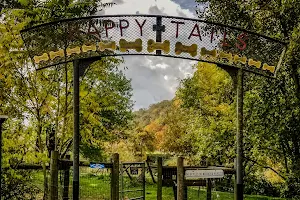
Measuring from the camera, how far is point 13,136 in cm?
734

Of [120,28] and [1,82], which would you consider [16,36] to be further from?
[120,28]

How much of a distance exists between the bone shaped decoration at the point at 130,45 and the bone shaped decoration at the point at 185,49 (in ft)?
2.01

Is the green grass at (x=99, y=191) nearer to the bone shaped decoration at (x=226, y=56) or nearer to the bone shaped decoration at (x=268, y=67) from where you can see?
the bone shaped decoration at (x=268, y=67)

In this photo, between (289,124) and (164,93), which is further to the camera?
(164,93)

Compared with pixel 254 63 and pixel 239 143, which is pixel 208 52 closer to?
pixel 254 63

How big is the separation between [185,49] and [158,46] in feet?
1.59

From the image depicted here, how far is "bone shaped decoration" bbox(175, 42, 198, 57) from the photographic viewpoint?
25.4ft

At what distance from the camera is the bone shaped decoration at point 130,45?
7.60 m

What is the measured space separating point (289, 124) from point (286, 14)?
2.21 m

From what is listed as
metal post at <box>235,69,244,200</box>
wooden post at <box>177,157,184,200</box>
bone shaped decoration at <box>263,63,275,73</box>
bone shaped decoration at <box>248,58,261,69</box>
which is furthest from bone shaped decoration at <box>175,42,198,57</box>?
wooden post at <box>177,157,184,200</box>

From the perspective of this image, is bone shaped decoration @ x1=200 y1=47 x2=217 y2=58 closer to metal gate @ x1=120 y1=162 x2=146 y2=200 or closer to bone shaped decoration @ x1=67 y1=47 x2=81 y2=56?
bone shaped decoration @ x1=67 y1=47 x2=81 y2=56

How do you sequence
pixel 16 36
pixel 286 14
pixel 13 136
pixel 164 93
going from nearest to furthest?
pixel 13 136
pixel 16 36
pixel 286 14
pixel 164 93

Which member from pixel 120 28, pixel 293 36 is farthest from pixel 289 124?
pixel 120 28

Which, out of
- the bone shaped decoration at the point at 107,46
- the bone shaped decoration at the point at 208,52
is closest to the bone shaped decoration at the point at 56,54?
the bone shaped decoration at the point at 107,46
